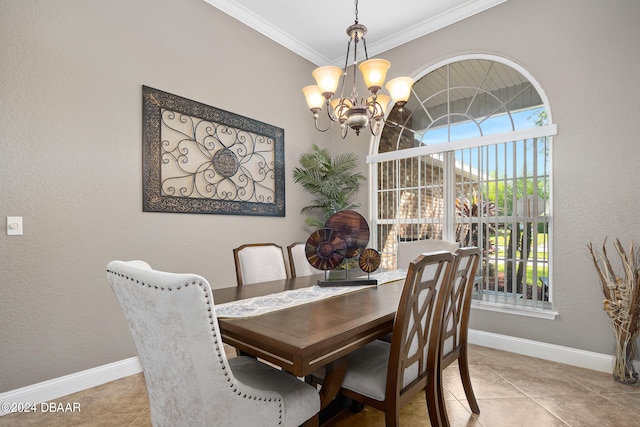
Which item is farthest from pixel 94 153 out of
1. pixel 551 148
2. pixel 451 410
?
pixel 551 148

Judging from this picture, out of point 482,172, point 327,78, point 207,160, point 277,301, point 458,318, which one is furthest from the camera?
point 482,172

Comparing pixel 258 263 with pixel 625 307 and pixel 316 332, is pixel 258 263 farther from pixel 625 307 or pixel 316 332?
pixel 625 307

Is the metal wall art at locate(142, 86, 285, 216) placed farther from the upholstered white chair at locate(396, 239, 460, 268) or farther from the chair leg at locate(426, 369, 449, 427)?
the chair leg at locate(426, 369, 449, 427)

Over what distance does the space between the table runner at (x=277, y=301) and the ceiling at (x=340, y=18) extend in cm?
277

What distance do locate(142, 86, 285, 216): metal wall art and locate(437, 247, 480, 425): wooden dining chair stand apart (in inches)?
86.8

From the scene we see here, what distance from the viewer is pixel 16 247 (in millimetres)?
2049

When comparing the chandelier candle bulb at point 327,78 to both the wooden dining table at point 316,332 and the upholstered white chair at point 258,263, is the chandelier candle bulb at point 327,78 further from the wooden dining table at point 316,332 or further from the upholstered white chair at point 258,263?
the wooden dining table at point 316,332

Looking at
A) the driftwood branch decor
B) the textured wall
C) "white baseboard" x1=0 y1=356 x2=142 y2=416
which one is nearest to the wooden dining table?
the textured wall

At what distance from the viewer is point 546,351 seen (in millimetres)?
2781

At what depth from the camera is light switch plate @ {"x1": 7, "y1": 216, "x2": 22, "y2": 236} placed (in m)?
2.02

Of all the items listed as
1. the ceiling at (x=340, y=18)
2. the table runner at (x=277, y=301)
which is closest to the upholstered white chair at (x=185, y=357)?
the table runner at (x=277, y=301)

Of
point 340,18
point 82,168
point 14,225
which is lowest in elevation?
point 14,225

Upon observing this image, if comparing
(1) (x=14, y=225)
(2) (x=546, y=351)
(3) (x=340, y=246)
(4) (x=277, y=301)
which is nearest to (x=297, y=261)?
(3) (x=340, y=246)

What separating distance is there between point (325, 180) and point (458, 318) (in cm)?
238
